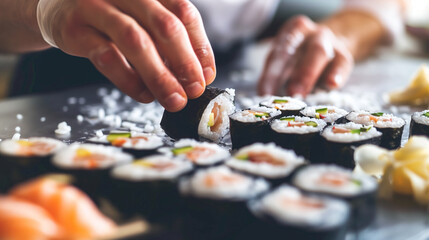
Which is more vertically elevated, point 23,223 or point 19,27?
point 19,27

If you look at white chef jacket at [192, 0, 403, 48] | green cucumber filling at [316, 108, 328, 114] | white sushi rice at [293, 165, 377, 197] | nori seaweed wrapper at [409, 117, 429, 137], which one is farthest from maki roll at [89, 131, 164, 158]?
white chef jacket at [192, 0, 403, 48]

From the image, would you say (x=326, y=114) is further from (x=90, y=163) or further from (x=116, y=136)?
(x=90, y=163)

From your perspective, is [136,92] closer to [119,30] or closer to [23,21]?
[119,30]

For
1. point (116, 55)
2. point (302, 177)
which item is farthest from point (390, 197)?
point (116, 55)

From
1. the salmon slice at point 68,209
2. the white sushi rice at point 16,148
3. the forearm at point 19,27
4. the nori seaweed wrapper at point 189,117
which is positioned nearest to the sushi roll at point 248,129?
the nori seaweed wrapper at point 189,117

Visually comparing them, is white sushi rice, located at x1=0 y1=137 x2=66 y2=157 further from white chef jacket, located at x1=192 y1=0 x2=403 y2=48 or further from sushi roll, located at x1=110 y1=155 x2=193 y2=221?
white chef jacket, located at x1=192 y1=0 x2=403 y2=48

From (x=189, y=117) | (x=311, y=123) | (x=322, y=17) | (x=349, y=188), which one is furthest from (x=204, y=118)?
(x=322, y=17)
